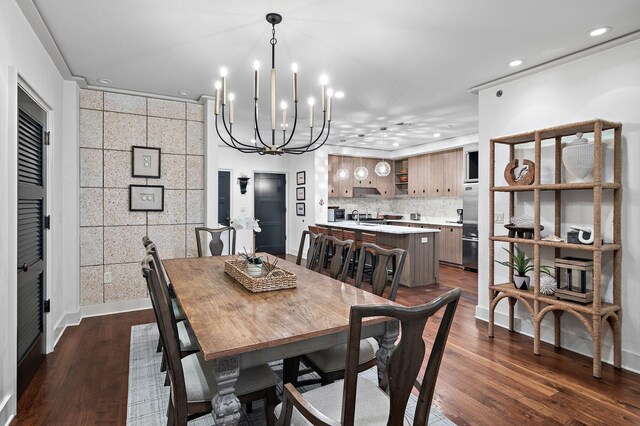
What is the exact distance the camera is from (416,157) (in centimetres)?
820

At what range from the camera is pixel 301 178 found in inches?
320

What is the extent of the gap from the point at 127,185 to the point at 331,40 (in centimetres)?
287

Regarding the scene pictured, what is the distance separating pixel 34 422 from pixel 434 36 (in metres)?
3.72

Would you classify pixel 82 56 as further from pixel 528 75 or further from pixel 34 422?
pixel 528 75

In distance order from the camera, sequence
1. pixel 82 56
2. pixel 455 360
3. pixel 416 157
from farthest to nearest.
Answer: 1. pixel 416 157
2. pixel 82 56
3. pixel 455 360

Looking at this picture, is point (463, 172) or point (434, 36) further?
point (463, 172)

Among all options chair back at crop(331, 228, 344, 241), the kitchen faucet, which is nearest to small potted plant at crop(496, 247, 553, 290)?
chair back at crop(331, 228, 344, 241)

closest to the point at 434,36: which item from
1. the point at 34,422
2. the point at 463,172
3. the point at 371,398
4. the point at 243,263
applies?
the point at 243,263

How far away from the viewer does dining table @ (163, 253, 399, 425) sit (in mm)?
1384

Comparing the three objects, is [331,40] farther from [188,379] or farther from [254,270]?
[188,379]

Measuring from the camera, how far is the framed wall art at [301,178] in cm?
804

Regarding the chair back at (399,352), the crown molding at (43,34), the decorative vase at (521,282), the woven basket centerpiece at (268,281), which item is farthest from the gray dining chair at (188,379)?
the decorative vase at (521,282)

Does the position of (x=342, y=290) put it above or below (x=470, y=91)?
below

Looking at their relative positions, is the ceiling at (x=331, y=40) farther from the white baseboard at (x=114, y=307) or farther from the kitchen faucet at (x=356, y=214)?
the kitchen faucet at (x=356, y=214)
